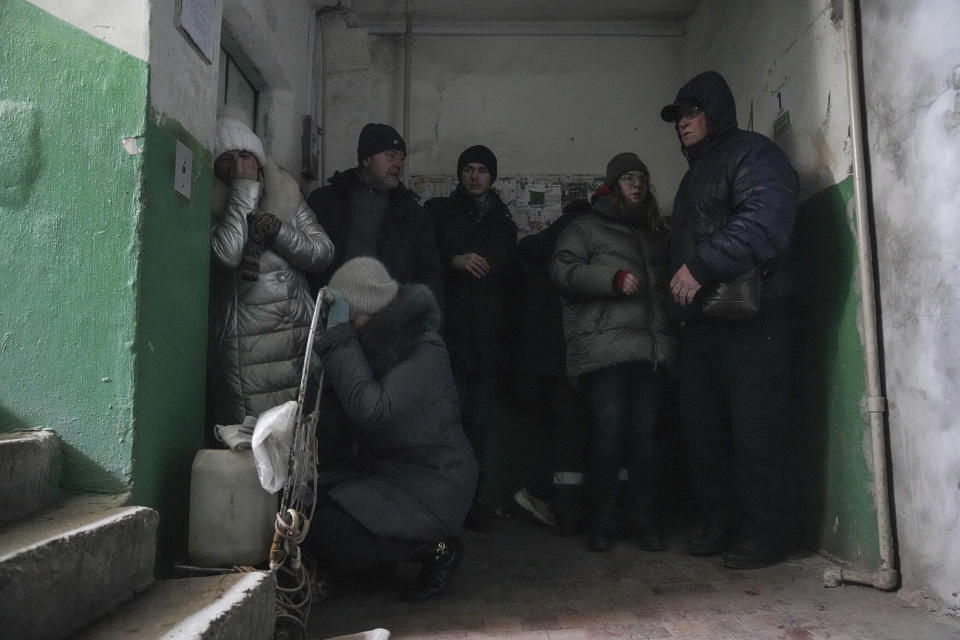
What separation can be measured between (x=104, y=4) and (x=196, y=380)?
1.12 metres

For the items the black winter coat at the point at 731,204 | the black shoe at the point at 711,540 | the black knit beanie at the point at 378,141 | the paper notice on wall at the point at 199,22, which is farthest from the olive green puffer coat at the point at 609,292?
the paper notice on wall at the point at 199,22

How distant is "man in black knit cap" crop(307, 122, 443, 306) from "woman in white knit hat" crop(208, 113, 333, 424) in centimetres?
53

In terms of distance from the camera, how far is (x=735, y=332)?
9.26 ft

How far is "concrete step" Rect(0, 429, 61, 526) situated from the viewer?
171cm

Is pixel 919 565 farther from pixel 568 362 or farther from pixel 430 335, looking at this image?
pixel 430 335

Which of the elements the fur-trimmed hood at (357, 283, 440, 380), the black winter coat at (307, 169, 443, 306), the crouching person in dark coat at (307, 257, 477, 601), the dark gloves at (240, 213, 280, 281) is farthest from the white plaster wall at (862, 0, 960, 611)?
the dark gloves at (240, 213, 280, 281)

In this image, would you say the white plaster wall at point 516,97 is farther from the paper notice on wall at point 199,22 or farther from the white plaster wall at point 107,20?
the white plaster wall at point 107,20

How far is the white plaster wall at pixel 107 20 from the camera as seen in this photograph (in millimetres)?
2004

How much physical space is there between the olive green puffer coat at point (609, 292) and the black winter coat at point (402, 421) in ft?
2.90

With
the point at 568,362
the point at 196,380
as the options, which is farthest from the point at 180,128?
the point at 568,362

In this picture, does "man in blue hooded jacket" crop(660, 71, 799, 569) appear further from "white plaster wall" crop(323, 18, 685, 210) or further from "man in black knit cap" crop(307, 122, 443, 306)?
"white plaster wall" crop(323, 18, 685, 210)

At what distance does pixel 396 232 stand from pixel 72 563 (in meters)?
2.11

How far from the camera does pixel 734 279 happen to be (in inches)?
106

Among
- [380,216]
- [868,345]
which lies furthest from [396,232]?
[868,345]
